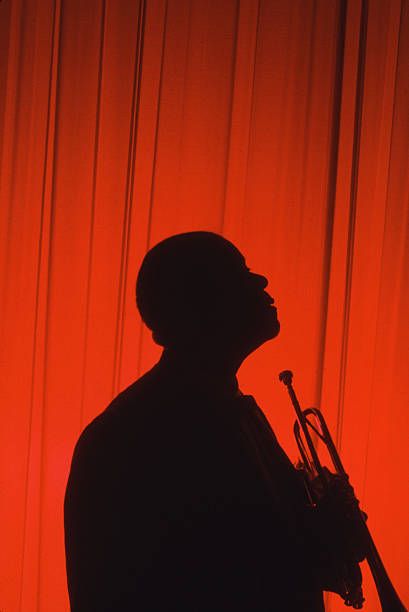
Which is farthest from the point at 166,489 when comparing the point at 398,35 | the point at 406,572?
the point at 398,35

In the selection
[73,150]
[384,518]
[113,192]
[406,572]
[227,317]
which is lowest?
[406,572]

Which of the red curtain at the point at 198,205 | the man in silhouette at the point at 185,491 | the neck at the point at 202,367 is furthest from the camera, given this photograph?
the red curtain at the point at 198,205

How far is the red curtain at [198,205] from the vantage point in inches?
99.3

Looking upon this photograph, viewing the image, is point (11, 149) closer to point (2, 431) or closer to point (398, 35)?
point (2, 431)

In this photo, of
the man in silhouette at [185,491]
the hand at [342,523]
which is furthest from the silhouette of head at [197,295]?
the hand at [342,523]

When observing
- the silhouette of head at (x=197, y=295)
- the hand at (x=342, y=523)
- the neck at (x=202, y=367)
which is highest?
the silhouette of head at (x=197, y=295)

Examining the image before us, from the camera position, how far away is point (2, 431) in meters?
2.51

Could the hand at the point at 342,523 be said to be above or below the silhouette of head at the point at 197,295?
below

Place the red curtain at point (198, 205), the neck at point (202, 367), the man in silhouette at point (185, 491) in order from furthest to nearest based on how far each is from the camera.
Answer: the red curtain at point (198, 205) < the neck at point (202, 367) < the man in silhouette at point (185, 491)

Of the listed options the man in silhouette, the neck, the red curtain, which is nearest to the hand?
the man in silhouette

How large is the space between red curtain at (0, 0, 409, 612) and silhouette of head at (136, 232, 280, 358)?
1.51 meters

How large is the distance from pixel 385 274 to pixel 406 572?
1.32 meters

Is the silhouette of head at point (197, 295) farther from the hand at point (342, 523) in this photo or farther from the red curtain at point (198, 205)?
the red curtain at point (198, 205)

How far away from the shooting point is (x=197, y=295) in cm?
102
